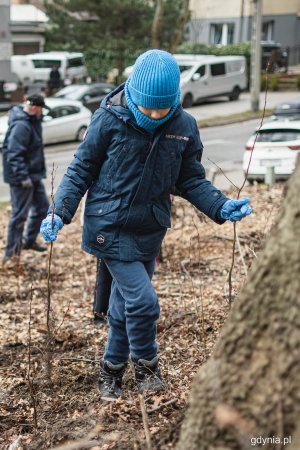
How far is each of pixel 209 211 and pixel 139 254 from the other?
19.5 inches

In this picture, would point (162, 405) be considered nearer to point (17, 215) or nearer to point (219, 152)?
point (17, 215)


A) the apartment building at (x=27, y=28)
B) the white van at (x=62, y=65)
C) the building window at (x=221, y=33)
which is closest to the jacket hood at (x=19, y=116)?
the white van at (x=62, y=65)

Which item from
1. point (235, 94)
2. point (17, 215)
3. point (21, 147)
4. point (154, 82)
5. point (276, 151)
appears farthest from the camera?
point (235, 94)

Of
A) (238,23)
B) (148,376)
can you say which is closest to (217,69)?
(238,23)

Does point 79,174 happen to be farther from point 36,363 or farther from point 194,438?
point 194,438

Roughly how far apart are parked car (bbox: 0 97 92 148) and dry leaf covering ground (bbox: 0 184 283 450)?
13182mm

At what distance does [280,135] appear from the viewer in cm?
1589

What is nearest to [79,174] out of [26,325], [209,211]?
[209,211]

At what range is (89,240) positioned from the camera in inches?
166

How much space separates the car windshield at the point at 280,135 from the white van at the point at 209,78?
50.2 feet

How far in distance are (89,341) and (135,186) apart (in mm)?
1896

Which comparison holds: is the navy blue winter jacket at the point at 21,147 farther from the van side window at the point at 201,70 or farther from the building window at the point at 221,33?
the building window at the point at 221,33

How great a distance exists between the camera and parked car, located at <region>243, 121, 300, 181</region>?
50.6ft

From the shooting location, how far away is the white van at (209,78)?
32031 mm
